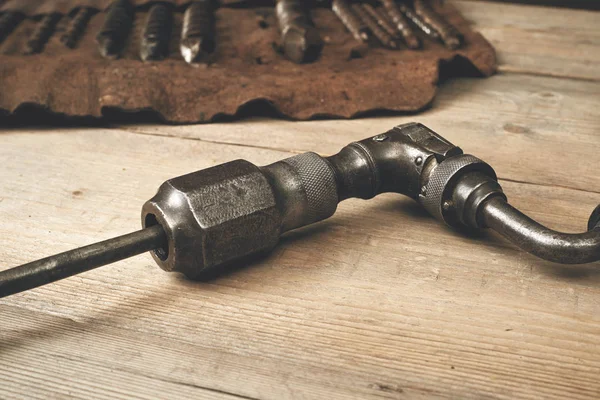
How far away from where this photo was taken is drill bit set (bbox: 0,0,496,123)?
1.56 metres

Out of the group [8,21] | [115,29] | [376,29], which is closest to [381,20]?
[376,29]

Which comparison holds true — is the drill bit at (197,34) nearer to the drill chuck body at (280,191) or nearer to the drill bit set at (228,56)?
the drill bit set at (228,56)

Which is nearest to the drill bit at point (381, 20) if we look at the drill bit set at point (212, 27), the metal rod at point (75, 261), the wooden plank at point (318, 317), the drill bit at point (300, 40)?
the drill bit set at point (212, 27)

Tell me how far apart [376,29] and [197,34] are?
48 centimetres

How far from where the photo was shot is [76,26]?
185 centimetres

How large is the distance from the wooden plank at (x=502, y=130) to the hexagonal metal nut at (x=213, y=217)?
0.46m

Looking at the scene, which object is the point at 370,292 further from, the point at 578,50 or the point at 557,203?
the point at 578,50

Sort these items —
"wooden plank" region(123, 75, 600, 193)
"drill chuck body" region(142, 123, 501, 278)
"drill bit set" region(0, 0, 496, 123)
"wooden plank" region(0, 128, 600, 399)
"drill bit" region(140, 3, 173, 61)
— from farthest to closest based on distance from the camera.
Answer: "drill bit" region(140, 3, 173, 61)
"drill bit set" region(0, 0, 496, 123)
"wooden plank" region(123, 75, 600, 193)
"drill chuck body" region(142, 123, 501, 278)
"wooden plank" region(0, 128, 600, 399)

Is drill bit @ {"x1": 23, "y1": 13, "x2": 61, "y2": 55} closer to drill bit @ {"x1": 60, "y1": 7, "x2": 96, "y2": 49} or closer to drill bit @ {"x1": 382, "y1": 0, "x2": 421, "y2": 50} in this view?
drill bit @ {"x1": 60, "y1": 7, "x2": 96, "y2": 49}

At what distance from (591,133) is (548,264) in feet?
1.88

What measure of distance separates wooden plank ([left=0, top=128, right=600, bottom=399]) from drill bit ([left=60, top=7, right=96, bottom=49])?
0.64 metres

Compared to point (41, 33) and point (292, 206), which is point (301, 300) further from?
point (41, 33)

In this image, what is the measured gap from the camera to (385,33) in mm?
1868

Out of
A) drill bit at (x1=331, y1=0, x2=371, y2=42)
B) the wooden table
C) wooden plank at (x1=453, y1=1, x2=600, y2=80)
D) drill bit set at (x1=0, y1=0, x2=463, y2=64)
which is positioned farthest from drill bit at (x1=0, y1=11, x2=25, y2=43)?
wooden plank at (x1=453, y1=1, x2=600, y2=80)
